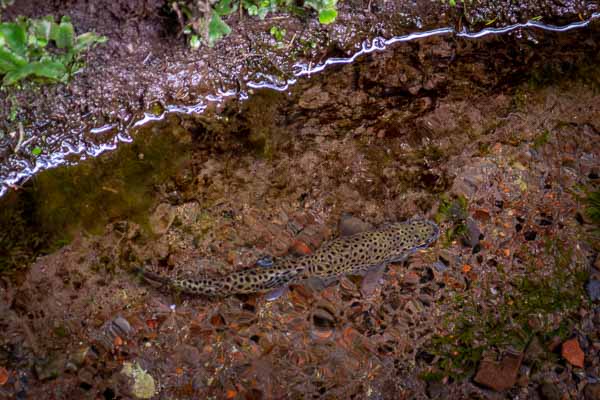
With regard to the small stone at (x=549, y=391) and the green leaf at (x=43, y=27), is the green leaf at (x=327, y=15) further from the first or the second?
the small stone at (x=549, y=391)

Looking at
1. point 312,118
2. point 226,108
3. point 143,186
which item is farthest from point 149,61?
point 312,118

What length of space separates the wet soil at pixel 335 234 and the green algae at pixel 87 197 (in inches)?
0.7

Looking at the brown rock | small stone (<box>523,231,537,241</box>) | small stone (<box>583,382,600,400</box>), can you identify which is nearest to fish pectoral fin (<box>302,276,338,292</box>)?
the brown rock

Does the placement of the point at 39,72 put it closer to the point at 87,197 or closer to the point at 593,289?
the point at 87,197

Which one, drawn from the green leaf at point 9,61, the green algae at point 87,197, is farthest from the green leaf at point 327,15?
the green leaf at point 9,61

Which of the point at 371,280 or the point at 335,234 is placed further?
the point at 335,234

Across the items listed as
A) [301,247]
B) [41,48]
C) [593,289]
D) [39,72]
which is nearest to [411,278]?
[301,247]

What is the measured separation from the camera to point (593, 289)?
15.9ft

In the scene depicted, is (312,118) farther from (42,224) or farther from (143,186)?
(42,224)

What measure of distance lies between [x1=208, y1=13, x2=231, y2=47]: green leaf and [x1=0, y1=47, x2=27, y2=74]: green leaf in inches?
65.8

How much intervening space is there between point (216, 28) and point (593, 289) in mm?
4493

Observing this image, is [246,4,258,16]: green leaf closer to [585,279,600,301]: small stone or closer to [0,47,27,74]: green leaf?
[0,47,27,74]: green leaf

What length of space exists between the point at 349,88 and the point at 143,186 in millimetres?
2559

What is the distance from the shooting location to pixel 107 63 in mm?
4875
